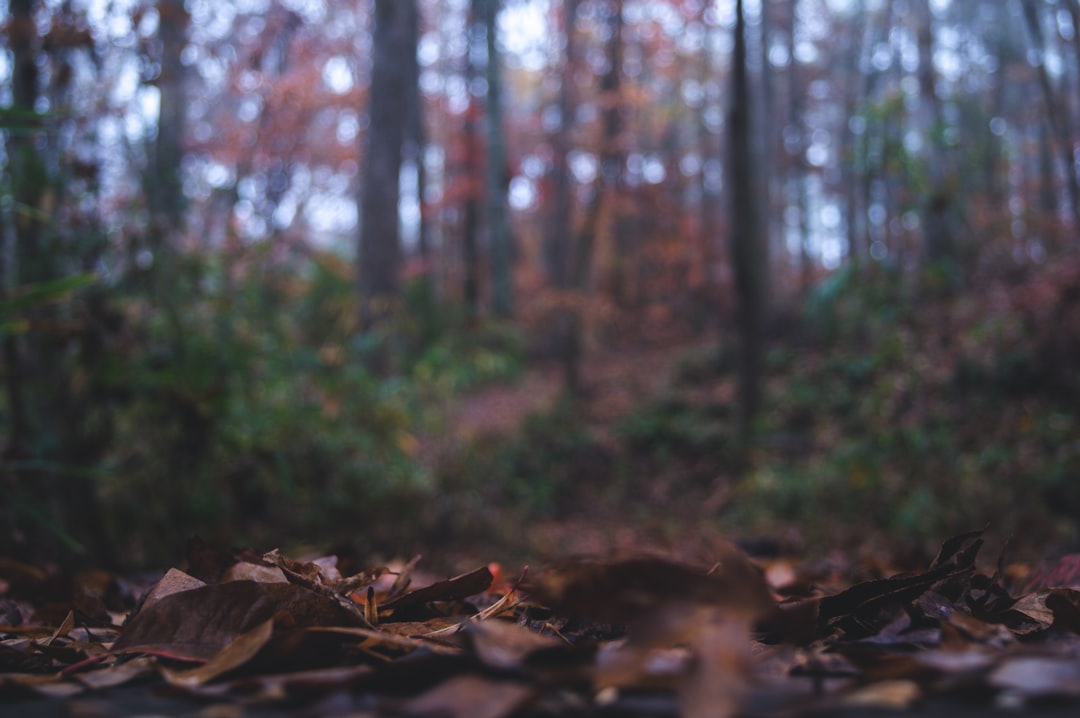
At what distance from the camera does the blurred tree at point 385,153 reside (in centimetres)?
941

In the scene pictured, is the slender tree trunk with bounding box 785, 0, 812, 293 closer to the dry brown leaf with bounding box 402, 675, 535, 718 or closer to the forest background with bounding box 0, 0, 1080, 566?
the forest background with bounding box 0, 0, 1080, 566

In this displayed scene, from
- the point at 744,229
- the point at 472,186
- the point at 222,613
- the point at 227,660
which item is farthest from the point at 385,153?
the point at 227,660

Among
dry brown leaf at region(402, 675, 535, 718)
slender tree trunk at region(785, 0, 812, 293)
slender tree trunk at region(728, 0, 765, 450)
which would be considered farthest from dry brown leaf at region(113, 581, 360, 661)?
slender tree trunk at region(785, 0, 812, 293)

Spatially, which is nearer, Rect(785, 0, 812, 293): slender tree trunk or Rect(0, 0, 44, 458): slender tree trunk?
Rect(0, 0, 44, 458): slender tree trunk

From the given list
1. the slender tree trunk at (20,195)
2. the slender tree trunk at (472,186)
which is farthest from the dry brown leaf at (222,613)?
the slender tree trunk at (472,186)

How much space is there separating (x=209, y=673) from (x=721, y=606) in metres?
0.52

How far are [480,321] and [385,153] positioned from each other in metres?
2.28

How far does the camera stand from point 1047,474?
574 cm

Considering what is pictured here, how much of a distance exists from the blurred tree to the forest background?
1.3 inches

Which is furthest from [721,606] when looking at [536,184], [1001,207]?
[536,184]

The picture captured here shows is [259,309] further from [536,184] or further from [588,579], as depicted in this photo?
[536,184]

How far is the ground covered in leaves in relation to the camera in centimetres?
68

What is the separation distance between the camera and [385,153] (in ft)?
31.8

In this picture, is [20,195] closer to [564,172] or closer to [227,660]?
[227,660]
